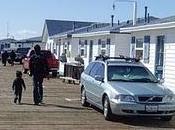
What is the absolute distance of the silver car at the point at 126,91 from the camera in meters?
12.6

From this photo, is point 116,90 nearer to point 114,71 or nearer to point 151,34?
point 114,71

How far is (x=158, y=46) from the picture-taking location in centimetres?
2167

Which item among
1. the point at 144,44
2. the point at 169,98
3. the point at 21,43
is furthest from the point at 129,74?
the point at 21,43

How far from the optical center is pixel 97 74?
49.0 ft

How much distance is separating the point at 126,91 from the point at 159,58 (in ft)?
30.2

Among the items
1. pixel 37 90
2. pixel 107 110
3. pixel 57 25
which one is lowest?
pixel 107 110

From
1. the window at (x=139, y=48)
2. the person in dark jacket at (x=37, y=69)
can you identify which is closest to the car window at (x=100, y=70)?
the person in dark jacket at (x=37, y=69)

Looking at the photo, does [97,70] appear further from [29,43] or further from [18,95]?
[29,43]

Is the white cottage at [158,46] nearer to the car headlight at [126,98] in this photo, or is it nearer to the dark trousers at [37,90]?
the dark trousers at [37,90]

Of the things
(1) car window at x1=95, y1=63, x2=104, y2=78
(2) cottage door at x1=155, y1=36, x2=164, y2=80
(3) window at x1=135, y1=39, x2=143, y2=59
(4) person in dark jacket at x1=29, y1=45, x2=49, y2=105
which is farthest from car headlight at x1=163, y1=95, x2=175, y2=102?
(3) window at x1=135, y1=39, x2=143, y2=59

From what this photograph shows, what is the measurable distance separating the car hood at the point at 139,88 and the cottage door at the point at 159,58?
772 cm

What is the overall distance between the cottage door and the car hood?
25.3ft

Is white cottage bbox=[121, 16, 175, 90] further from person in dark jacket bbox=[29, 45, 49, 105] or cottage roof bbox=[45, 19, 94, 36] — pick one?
cottage roof bbox=[45, 19, 94, 36]

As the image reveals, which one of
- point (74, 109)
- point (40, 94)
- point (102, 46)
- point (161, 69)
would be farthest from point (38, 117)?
point (102, 46)
